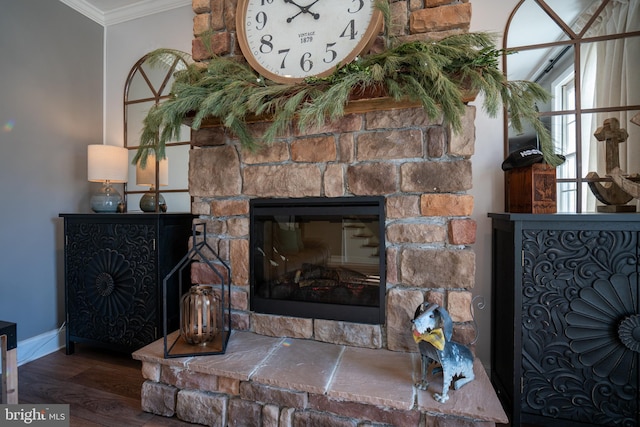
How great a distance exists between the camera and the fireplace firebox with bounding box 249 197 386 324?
1.54 m

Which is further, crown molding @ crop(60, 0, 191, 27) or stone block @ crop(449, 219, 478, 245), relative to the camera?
crown molding @ crop(60, 0, 191, 27)

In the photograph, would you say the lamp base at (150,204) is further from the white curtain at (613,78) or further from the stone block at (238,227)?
the white curtain at (613,78)

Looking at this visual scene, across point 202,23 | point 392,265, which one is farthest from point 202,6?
point 392,265

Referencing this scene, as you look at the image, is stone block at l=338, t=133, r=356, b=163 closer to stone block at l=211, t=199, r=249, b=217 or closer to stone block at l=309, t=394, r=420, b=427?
stone block at l=211, t=199, r=249, b=217

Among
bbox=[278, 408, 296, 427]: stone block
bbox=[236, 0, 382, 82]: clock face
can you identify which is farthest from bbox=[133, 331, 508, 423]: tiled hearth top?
bbox=[236, 0, 382, 82]: clock face

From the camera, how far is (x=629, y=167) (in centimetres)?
172

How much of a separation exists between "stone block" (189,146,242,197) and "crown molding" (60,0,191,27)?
1.59 m

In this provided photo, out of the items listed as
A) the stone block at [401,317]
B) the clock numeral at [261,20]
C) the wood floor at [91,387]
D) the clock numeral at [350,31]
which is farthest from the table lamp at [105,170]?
the stone block at [401,317]

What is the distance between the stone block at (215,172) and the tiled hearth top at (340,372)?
81 centimetres

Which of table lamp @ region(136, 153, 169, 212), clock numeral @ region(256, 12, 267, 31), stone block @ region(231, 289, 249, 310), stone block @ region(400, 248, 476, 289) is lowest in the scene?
stone block @ region(231, 289, 249, 310)

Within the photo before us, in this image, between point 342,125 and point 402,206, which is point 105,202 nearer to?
point 342,125

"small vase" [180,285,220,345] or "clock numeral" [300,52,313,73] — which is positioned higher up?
"clock numeral" [300,52,313,73]

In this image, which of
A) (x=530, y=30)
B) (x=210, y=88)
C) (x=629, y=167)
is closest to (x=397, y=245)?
(x=210, y=88)

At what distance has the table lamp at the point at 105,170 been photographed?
2283 mm
